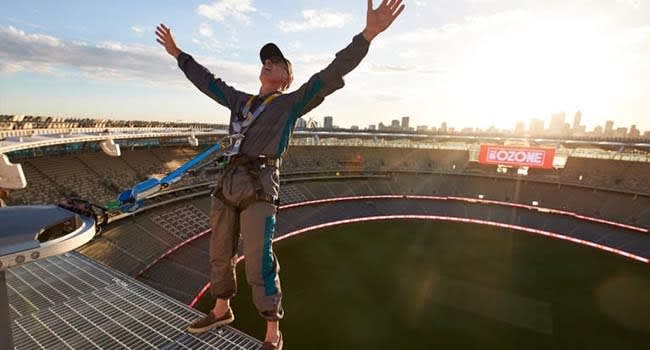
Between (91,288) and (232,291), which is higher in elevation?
(232,291)

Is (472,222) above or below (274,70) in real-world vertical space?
below

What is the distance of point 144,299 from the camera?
5086mm

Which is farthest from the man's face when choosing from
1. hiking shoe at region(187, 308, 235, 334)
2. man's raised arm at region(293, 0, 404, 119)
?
hiking shoe at region(187, 308, 235, 334)

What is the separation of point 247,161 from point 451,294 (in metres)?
22.9

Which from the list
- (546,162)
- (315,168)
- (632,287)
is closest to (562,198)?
(546,162)

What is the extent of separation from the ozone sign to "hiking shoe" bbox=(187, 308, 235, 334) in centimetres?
4930

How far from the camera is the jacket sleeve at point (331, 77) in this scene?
3295 mm

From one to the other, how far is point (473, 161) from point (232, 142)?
53877mm

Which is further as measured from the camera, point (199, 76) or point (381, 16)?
point (199, 76)

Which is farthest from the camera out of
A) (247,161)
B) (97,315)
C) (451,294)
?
(451,294)

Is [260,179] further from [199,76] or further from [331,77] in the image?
[199,76]

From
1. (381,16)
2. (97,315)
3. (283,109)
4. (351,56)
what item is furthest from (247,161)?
(97,315)

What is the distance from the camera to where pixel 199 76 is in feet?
14.6

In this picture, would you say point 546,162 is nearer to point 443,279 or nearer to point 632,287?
point 632,287
